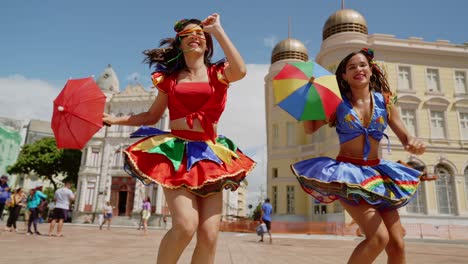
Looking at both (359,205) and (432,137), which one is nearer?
(359,205)

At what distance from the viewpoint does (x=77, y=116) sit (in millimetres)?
2854

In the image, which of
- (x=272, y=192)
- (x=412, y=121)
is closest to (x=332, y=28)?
(x=412, y=121)

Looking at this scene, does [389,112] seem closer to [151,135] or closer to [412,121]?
[151,135]

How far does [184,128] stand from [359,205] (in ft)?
4.92

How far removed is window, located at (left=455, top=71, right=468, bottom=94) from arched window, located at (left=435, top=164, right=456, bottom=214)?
610 cm

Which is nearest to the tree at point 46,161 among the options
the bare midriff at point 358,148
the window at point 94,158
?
the window at point 94,158

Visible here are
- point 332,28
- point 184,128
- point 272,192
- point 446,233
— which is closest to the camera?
point 184,128

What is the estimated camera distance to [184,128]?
107 inches

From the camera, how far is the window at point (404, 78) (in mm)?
25384

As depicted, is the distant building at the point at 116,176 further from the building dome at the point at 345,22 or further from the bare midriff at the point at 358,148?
the bare midriff at the point at 358,148

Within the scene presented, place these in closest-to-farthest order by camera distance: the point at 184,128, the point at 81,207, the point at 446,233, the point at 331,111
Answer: the point at 184,128
the point at 331,111
the point at 446,233
the point at 81,207

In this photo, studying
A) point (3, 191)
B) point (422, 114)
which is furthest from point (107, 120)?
point (422, 114)

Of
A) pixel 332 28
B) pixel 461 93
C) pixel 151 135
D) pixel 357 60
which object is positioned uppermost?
pixel 332 28

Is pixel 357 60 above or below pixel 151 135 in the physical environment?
above
